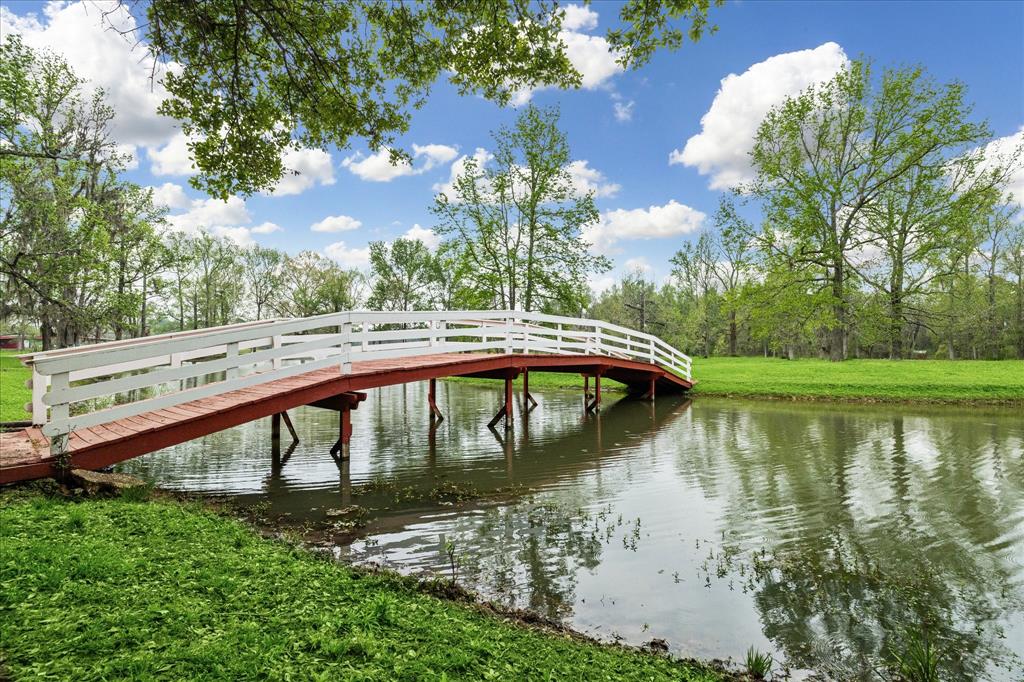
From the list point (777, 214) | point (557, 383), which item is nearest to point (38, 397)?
point (557, 383)

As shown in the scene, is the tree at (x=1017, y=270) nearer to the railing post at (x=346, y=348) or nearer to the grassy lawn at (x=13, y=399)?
the railing post at (x=346, y=348)

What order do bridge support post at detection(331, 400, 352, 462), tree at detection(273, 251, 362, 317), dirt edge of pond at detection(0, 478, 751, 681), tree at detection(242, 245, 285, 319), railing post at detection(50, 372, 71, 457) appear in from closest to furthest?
dirt edge of pond at detection(0, 478, 751, 681)
railing post at detection(50, 372, 71, 457)
bridge support post at detection(331, 400, 352, 462)
tree at detection(273, 251, 362, 317)
tree at detection(242, 245, 285, 319)

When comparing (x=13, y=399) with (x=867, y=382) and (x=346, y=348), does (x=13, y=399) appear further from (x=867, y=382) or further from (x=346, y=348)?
(x=867, y=382)

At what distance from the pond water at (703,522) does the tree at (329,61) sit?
5209 mm

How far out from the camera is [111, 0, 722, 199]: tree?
583 cm

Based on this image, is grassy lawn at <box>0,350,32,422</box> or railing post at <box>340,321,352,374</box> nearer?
railing post at <box>340,321,352,374</box>

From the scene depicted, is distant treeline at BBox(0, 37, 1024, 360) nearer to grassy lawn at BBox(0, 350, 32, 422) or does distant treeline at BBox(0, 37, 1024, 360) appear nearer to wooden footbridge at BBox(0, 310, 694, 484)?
grassy lawn at BBox(0, 350, 32, 422)

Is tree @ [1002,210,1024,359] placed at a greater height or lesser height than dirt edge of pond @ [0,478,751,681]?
greater

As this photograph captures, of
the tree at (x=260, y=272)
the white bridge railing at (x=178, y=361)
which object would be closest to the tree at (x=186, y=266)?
the tree at (x=260, y=272)

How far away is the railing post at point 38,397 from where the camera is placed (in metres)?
6.93

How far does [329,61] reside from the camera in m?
6.74

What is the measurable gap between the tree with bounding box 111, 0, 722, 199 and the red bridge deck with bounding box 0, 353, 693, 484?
3.32 m

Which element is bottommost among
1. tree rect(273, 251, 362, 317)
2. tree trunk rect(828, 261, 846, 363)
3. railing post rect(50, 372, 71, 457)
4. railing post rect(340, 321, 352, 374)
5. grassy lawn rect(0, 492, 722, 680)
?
grassy lawn rect(0, 492, 722, 680)

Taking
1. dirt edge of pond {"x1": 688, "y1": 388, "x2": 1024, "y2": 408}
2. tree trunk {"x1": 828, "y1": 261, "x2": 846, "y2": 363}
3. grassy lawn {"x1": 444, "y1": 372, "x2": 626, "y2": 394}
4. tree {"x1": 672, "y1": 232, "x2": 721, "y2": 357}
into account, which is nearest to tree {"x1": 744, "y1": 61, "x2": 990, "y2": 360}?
tree trunk {"x1": 828, "y1": 261, "x2": 846, "y2": 363}
